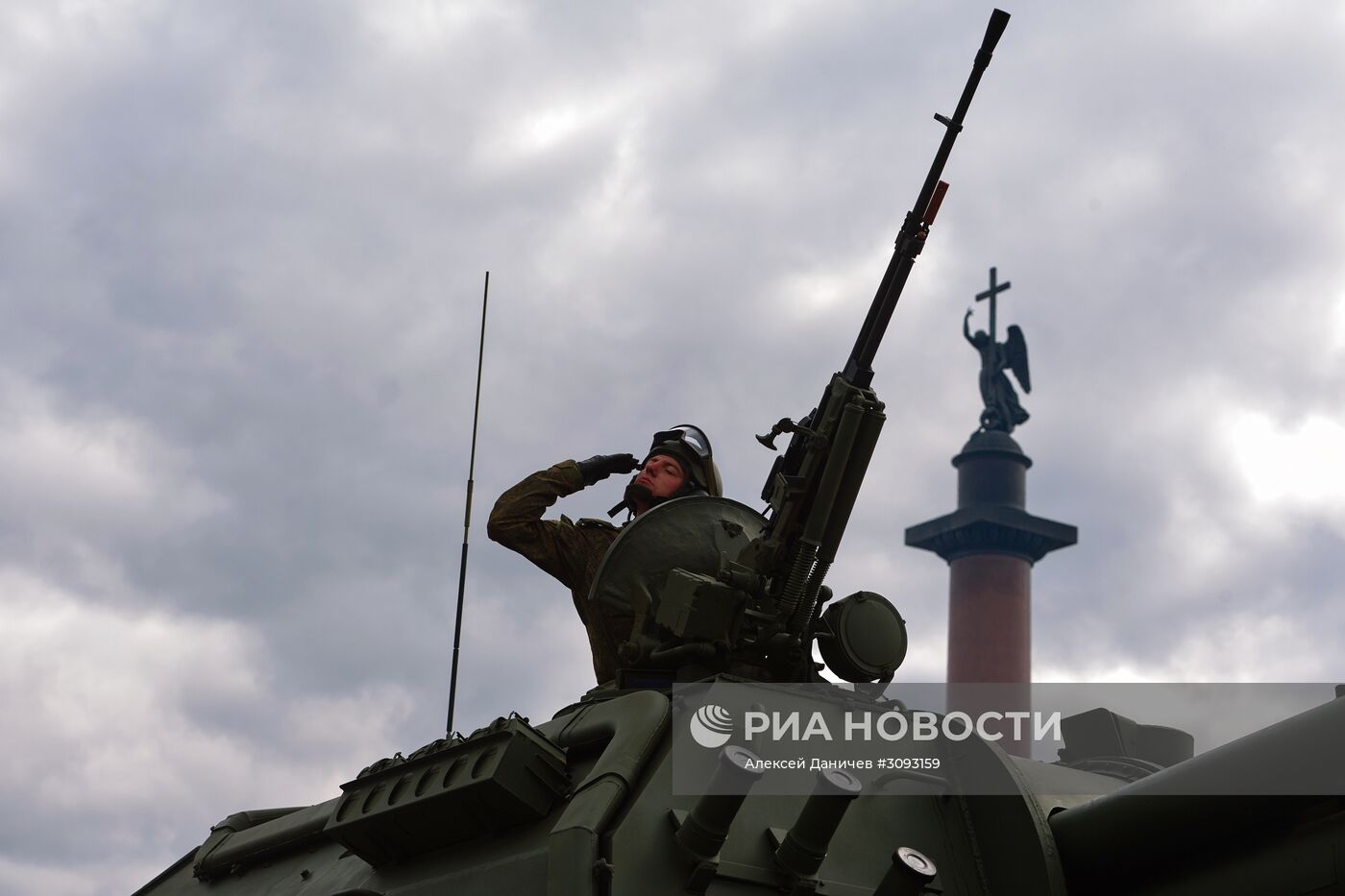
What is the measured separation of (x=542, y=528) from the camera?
956 centimetres

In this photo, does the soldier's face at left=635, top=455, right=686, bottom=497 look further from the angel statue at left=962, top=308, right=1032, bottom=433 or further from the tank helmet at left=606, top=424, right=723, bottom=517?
the angel statue at left=962, top=308, right=1032, bottom=433

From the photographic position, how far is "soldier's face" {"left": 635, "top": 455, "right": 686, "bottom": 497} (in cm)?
973

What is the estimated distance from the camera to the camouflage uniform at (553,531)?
9.49 meters

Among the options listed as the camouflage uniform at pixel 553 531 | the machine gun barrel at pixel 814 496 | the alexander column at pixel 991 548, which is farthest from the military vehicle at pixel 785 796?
the alexander column at pixel 991 548

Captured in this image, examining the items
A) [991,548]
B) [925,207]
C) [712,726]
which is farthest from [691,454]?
[991,548]

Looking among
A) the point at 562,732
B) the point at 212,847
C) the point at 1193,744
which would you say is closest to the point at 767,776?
the point at 562,732

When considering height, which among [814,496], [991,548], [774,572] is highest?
[991,548]

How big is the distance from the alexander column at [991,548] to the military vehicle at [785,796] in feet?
186

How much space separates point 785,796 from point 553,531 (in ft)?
10.1

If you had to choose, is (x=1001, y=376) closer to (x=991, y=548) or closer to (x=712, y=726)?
(x=991, y=548)

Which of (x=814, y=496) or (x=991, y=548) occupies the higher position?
(x=991, y=548)

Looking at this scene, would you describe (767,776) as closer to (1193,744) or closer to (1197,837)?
(1197,837)

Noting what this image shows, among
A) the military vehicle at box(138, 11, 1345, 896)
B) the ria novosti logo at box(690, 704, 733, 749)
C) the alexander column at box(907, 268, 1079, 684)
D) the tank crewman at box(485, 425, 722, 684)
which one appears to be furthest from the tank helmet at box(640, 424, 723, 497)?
the alexander column at box(907, 268, 1079, 684)

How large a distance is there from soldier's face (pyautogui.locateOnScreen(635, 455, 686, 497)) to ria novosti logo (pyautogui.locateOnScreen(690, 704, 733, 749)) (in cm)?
289
